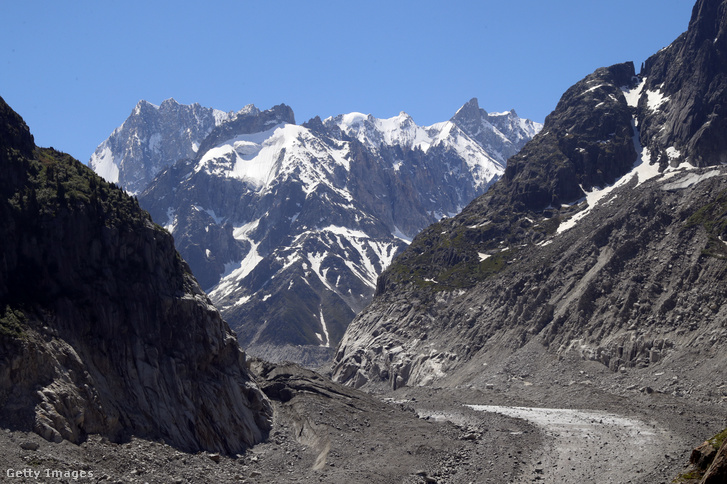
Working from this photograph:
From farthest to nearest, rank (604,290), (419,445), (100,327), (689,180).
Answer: (689,180), (604,290), (419,445), (100,327)

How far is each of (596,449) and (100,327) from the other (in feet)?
148

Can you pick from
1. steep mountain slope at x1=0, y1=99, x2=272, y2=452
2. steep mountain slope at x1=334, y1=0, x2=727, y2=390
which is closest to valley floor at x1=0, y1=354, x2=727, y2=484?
steep mountain slope at x1=0, y1=99, x2=272, y2=452

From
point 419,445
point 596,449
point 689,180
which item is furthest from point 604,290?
point 419,445

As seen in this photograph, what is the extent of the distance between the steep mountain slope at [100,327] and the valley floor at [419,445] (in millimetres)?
2834

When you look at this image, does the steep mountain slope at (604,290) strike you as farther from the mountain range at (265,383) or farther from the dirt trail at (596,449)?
the dirt trail at (596,449)

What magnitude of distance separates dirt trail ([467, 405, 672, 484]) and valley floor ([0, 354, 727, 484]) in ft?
0.32

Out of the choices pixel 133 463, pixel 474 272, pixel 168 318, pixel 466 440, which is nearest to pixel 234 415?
pixel 168 318

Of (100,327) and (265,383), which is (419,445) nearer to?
(265,383)

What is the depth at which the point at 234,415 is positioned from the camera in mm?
71250

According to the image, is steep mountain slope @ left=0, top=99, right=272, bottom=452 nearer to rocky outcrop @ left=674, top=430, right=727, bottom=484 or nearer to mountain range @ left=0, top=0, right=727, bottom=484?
mountain range @ left=0, top=0, right=727, bottom=484

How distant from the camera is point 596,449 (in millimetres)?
69562

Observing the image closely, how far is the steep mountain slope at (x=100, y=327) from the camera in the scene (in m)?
54.9

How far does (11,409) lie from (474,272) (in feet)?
487

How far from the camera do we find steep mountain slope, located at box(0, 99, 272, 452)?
54.9 m
